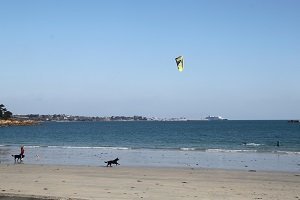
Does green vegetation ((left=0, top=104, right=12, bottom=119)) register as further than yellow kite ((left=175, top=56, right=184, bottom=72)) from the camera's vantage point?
Yes

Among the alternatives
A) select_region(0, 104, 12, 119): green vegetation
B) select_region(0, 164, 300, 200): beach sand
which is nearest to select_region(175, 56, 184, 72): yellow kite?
select_region(0, 164, 300, 200): beach sand

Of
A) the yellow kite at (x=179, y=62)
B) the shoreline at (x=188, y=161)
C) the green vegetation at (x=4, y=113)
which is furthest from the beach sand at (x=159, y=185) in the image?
the green vegetation at (x=4, y=113)

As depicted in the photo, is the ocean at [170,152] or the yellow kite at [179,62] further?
the ocean at [170,152]

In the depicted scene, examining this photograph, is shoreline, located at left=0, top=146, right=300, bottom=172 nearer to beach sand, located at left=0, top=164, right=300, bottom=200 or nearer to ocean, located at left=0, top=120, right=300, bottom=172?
ocean, located at left=0, top=120, right=300, bottom=172

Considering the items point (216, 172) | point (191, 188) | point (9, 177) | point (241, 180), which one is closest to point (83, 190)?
point (191, 188)

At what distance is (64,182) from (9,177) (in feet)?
11.6

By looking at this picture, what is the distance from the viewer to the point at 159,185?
18078 mm

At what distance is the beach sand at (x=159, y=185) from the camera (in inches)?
590

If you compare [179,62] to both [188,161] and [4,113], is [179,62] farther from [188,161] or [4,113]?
[4,113]

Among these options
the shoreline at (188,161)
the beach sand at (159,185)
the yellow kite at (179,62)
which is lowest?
the shoreline at (188,161)

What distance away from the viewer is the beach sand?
15.0 metres

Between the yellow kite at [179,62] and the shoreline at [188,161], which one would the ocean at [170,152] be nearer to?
the shoreline at [188,161]

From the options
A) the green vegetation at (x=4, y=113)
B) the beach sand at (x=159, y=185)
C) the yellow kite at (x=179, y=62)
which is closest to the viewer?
the beach sand at (x=159, y=185)

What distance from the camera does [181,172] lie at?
24.5 m
